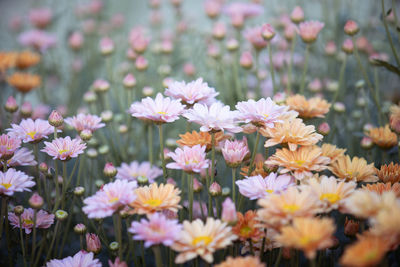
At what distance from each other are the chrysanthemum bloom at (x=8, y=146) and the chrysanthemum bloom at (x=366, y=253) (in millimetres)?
611

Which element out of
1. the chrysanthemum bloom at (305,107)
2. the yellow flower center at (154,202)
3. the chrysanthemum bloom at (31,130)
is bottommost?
the yellow flower center at (154,202)

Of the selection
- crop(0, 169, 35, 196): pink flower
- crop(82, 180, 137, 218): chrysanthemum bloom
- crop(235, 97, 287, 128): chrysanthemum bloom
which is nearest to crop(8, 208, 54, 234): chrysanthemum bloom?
crop(0, 169, 35, 196): pink flower

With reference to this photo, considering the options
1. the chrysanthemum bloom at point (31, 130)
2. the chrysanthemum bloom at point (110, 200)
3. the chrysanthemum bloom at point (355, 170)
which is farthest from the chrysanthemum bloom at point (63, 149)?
the chrysanthemum bloom at point (355, 170)

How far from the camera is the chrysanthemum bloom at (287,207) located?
59cm

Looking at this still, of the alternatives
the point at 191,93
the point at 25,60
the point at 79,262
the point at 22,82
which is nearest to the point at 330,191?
the point at 191,93

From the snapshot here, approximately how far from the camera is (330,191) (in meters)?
0.67

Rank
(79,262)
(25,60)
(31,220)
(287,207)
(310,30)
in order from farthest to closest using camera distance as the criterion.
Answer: (25,60), (310,30), (31,220), (79,262), (287,207)

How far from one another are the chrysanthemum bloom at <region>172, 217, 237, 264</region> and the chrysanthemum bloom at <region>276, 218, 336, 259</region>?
0.10 metres

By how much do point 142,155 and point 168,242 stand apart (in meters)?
0.78

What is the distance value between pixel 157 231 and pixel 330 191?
294mm

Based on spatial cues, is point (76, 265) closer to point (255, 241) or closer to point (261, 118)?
point (255, 241)

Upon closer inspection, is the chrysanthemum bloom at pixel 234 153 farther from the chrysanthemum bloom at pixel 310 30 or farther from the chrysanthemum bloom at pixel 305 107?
the chrysanthemum bloom at pixel 310 30

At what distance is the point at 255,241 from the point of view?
0.73 meters

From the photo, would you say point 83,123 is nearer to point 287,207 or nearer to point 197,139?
point 197,139
